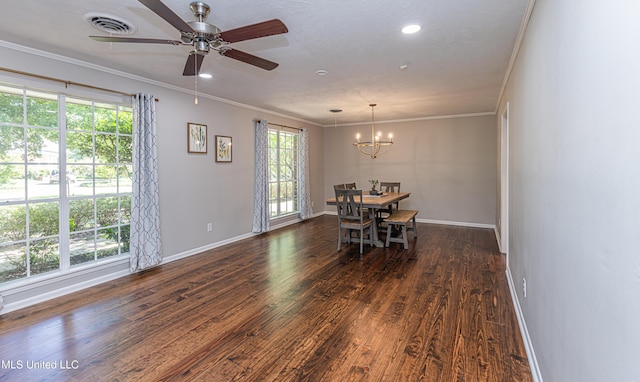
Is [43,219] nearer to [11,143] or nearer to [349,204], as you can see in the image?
[11,143]

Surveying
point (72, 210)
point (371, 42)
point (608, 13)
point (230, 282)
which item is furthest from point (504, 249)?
point (72, 210)

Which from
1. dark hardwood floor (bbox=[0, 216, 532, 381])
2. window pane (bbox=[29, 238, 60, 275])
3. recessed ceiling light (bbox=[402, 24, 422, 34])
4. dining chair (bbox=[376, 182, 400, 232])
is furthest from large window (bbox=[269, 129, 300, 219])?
recessed ceiling light (bbox=[402, 24, 422, 34])

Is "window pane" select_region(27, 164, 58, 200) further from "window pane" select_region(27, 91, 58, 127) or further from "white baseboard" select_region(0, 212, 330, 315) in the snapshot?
"white baseboard" select_region(0, 212, 330, 315)

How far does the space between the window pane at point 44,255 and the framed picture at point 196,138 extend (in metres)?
2.00

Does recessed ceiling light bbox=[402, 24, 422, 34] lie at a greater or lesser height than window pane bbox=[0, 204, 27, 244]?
greater

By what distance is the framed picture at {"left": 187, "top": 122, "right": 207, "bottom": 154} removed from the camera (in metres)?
4.59

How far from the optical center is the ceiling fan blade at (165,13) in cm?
159

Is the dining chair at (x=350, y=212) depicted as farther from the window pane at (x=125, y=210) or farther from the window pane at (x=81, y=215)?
the window pane at (x=81, y=215)

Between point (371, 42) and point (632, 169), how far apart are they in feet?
7.86

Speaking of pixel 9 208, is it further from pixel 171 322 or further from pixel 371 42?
pixel 371 42

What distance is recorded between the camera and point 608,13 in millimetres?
918

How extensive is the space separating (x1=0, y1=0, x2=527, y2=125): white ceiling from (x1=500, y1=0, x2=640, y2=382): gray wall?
0.69m

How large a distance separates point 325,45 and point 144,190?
288 cm

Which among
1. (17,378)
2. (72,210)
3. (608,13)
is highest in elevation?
(608,13)
